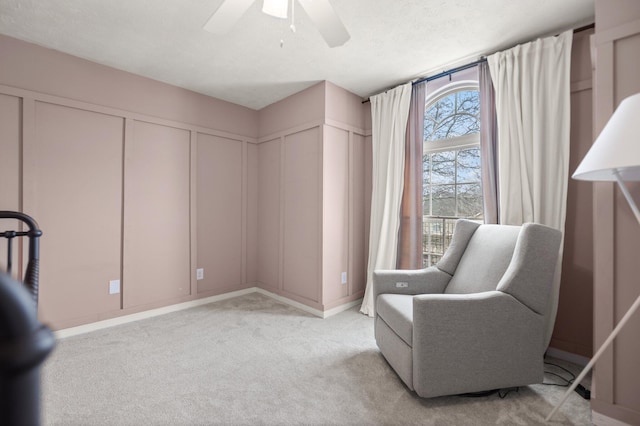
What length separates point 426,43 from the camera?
2.42 meters

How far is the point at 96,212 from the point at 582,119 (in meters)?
4.03

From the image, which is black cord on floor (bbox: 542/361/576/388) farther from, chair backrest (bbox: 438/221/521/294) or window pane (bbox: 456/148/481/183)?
window pane (bbox: 456/148/481/183)

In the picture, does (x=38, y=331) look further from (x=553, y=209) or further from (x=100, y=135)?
(x=100, y=135)

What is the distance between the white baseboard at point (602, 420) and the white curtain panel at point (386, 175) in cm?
175

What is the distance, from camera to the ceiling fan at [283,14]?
1458 mm

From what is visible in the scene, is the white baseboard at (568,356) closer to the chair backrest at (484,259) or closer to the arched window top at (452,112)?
the chair backrest at (484,259)

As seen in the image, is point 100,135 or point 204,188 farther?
point 204,188

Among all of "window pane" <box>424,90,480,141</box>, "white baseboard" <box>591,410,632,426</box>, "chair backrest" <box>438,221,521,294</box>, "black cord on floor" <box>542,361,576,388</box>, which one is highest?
"window pane" <box>424,90,480,141</box>

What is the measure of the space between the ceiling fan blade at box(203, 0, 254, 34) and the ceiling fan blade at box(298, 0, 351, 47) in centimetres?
30

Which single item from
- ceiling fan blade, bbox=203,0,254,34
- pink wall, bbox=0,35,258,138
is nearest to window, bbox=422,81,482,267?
ceiling fan blade, bbox=203,0,254,34

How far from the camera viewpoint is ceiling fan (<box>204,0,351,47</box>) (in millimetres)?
1458

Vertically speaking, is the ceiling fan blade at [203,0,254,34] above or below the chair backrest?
above

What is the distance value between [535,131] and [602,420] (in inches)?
71.8

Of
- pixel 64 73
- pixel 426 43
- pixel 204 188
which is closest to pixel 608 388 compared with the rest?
pixel 426 43
